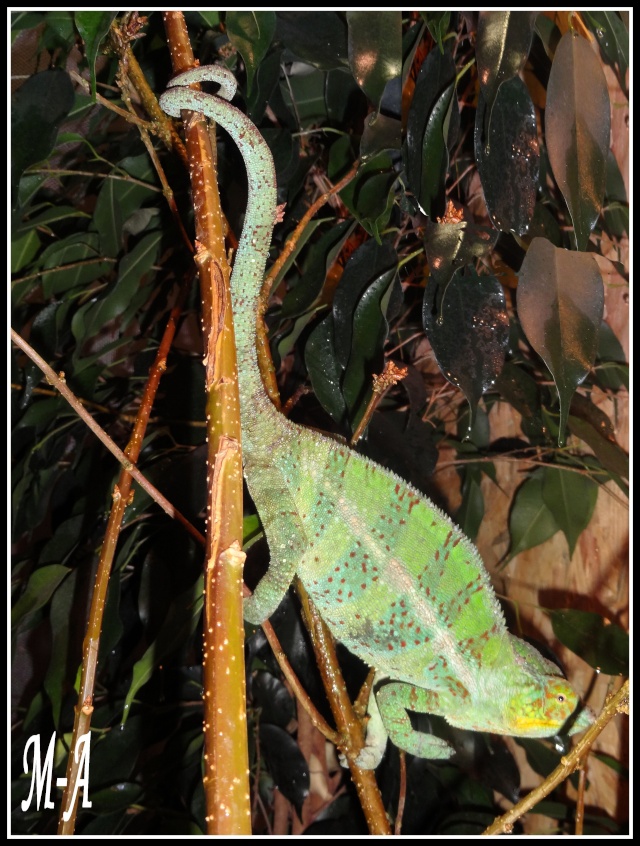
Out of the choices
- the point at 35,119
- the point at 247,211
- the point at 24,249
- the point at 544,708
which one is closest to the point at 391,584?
the point at 544,708

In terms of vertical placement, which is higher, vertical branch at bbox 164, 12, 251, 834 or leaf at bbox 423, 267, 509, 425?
leaf at bbox 423, 267, 509, 425

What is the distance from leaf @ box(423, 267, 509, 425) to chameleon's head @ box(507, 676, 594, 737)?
0.37 m

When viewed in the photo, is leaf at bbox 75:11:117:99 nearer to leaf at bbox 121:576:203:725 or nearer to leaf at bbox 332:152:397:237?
leaf at bbox 332:152:397:237

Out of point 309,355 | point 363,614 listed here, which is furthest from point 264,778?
point 309,355

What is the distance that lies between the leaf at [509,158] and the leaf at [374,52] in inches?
→ 4.0

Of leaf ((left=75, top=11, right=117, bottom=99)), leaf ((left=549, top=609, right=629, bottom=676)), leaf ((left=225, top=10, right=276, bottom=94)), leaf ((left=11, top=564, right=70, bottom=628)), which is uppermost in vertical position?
leaf ((left=225, top=10, right=276, bottom=94))

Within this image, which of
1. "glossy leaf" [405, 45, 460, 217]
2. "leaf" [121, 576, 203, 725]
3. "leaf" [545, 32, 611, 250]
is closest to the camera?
"leaf" [545, 32, 611, 250]

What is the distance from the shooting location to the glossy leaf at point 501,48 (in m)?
A: 0.62

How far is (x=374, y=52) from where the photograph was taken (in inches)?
26.5

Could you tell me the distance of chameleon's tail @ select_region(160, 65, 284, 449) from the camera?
1.99ft

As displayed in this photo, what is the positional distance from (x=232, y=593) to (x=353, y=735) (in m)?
0.48

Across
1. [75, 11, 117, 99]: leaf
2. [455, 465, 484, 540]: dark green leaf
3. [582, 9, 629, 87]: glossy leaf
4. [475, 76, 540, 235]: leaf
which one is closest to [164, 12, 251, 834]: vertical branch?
[75, 11, 117, 99]: leaf

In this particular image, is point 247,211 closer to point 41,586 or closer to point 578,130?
point 578,130

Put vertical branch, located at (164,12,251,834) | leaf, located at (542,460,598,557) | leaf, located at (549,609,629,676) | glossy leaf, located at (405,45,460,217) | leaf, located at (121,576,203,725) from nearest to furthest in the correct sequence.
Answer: vertical branch, located at (164,12,251,834) < glossy leaf, located at (405,45,460,217) < leaf, located at (121,576,203,725) < leaf, located at (549,609,629,676) < leaf, located at (542,460,598,557)
